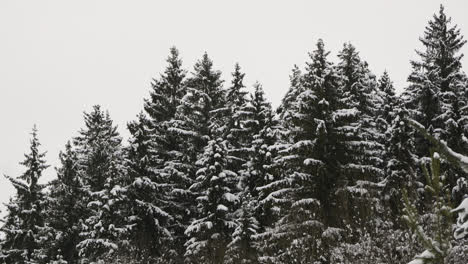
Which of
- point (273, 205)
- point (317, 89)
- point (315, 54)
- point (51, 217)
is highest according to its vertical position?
point (315, 54)

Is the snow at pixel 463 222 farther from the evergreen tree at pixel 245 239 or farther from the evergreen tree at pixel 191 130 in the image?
the evergreen tree at pixel 191 130

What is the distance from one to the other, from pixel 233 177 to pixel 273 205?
326 cm

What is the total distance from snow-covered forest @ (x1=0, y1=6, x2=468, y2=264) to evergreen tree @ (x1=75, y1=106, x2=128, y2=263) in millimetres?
95

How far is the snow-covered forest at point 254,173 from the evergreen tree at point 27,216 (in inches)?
3.7

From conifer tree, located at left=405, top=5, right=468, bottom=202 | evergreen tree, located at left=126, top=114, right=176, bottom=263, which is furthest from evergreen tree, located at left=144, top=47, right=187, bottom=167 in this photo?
conifer tree, located at left=405, top=5, right=468, bottom=202

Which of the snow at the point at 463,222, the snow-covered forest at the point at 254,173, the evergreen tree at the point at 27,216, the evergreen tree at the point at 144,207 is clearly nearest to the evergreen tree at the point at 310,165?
the snow-covered forest at the point at 254,173

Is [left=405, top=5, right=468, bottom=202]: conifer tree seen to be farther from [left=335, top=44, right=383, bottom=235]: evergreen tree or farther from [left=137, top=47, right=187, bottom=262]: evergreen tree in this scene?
[left=137, top=47, right=187, bottom=262]: evergreen tree

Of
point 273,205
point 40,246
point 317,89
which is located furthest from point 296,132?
point 40,246

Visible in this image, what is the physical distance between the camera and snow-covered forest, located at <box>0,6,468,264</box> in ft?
56.9

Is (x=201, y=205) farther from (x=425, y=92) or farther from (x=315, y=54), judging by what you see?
(x=425, y=92)

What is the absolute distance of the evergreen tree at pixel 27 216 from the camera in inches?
1124

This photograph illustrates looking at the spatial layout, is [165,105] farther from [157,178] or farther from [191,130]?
[157,178]

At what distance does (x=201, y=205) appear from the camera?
22641 millimetres

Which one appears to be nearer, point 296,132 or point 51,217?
point 296,132
